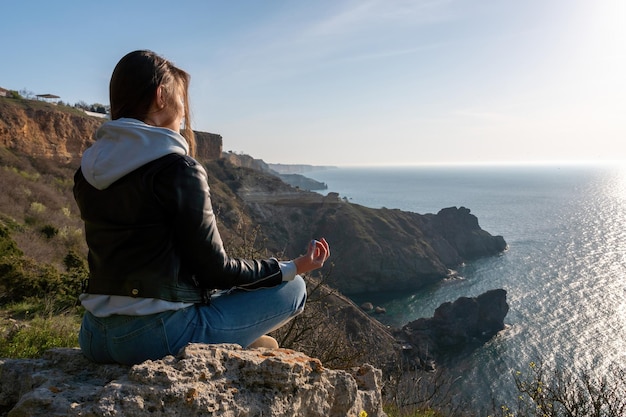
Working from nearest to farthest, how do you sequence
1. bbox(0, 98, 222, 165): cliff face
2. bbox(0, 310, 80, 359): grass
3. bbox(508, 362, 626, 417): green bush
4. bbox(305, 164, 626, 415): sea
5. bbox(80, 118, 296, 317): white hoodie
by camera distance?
1. bbox(80, 118, 296, 317): white hoodie
2. bbox(0, 310, 80, 359): grass
3. bbox(508, 362, 626, 417): green bush
4. bbox(305, 164, 626, 415): sea
5. bbox(0, 98, 222, 165): cliff face

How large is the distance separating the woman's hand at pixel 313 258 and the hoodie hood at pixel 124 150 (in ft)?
3.14

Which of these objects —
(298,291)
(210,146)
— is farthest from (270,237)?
(298,291)

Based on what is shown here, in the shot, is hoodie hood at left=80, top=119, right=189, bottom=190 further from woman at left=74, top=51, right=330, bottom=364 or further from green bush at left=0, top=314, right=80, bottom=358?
green bush at left=0, top=314, right=80, bottom=358

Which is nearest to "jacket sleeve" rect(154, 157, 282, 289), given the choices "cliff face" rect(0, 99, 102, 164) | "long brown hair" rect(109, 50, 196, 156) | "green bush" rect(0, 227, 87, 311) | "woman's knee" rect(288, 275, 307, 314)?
"woman's knee" rect(288, 275, 307, 314)

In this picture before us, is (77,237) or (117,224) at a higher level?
(117,224)

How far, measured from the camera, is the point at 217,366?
215cm

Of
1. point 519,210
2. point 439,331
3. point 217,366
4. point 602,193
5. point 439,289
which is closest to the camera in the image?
point 217,366

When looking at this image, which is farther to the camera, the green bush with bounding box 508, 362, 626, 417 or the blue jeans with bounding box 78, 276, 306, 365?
the green bush with bounding box 508, 362, 626, 417

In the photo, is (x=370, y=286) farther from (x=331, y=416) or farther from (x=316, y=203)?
(x=331, y=416)

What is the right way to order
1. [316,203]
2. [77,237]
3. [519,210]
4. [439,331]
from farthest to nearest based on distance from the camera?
[519,210] < [316,203] < [439,331] < [77,237]

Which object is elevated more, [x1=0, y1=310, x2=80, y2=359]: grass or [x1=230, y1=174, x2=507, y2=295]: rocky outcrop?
[x1=0, y1=310, x2=80, y2=359]: grass

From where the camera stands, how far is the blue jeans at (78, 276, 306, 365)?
2.15m

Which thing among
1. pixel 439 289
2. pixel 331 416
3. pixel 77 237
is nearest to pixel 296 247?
pixel 439 289

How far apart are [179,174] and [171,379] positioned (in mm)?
946
